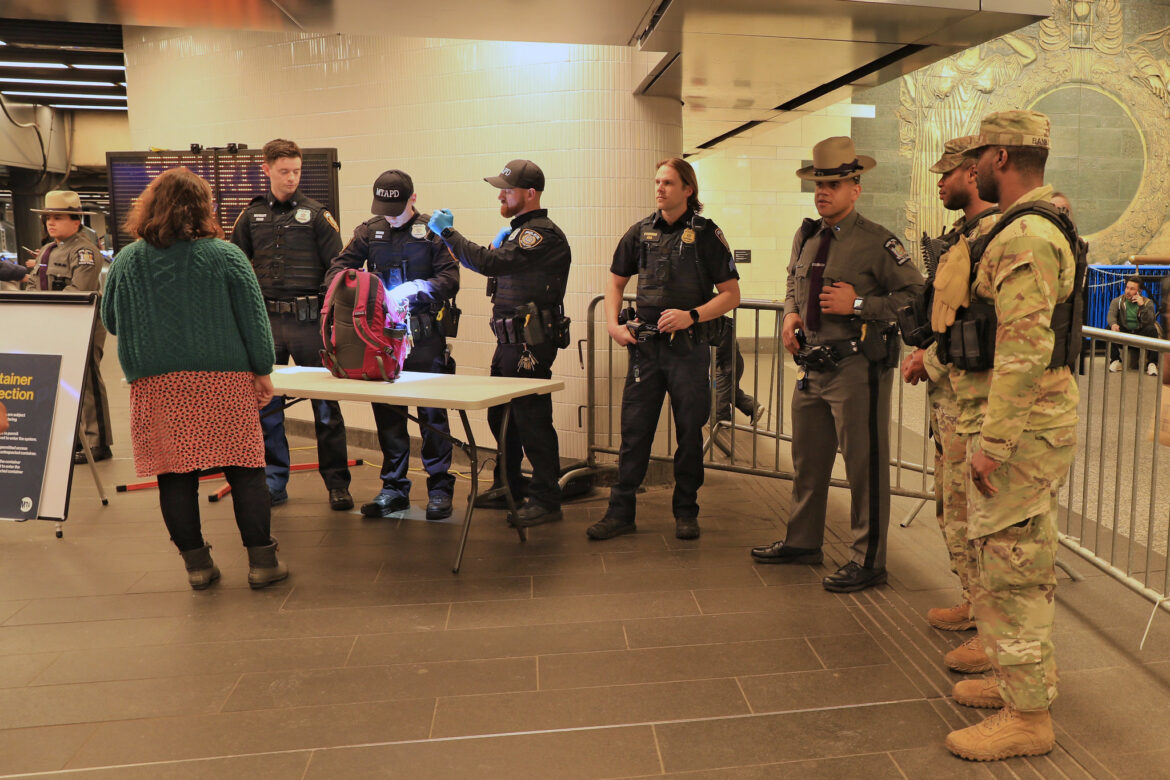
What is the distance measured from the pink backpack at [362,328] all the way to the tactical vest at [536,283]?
1.84ft

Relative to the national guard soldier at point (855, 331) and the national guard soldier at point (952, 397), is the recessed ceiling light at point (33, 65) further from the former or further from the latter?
the national guard soldier at point (952, 397)

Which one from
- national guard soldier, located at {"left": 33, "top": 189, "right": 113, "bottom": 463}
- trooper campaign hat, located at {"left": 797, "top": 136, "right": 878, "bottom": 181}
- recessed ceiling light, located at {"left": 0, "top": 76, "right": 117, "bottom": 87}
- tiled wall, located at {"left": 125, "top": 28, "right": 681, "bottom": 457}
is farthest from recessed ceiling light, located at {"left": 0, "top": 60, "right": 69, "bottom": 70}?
trooper campaign hat, located at {"left": 797, "top": 136, "right": 878, "bottom": 181}

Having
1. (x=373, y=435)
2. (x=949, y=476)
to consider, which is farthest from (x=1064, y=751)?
(x=373, y=435)

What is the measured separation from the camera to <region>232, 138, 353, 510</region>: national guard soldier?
508 centimetres

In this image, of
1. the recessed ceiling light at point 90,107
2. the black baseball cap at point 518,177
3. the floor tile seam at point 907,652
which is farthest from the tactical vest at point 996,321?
the recessed ceiling light at point 90,107

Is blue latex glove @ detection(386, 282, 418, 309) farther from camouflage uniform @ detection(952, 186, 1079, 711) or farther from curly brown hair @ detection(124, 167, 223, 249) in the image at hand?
camouflage uniform @ detection(952, 186, 1079, 711)

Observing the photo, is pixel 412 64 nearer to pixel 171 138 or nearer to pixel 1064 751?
pixel 171 138

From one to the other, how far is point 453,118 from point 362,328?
7.36 ft

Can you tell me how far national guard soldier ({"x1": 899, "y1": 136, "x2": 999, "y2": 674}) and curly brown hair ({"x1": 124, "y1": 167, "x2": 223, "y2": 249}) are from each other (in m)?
2.80

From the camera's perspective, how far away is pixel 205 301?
146 inches

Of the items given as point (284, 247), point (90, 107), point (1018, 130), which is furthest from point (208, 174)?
point (90, 107)

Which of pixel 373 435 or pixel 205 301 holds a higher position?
pixel 205 301

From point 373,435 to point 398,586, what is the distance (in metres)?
2.87

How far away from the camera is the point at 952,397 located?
3.19 meters
